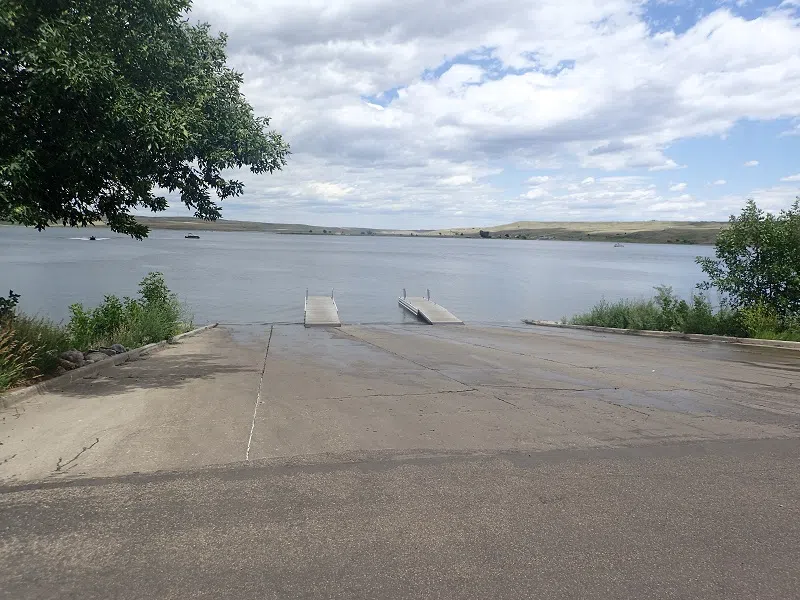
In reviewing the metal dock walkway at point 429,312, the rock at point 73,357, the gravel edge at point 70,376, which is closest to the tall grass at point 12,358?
the gravel edge at point 70,376

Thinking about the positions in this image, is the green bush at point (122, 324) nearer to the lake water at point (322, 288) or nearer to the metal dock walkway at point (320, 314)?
the metal dock walkway at point (320, 314)

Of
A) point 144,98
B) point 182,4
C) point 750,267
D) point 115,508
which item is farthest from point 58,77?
point 750,267

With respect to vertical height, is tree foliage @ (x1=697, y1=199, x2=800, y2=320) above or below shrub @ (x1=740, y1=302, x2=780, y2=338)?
above

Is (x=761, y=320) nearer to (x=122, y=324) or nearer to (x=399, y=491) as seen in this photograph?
(x=399, y=491)

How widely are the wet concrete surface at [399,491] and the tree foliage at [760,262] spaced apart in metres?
9.66

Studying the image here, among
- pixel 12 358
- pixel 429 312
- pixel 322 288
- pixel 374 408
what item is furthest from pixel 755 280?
pixel 322 288

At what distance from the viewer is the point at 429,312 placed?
32281 millimetres

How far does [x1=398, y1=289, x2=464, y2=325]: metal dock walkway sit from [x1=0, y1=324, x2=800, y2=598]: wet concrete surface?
19871mm

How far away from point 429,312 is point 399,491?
27.5m

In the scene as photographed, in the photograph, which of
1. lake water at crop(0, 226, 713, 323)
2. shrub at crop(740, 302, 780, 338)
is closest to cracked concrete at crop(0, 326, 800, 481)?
shrub at crop(740, 302, 780, 338)

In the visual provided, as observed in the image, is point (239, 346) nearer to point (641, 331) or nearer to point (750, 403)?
point (750, 403)

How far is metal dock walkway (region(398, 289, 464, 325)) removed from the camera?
29375mm

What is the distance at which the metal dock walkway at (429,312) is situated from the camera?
2938 centimetres

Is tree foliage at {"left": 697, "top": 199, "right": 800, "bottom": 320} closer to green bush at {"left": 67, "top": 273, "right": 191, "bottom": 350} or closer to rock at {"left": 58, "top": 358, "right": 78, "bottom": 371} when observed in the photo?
green bush at {"left": 67, "top": 273, "right": 191, "bottom": 350}
